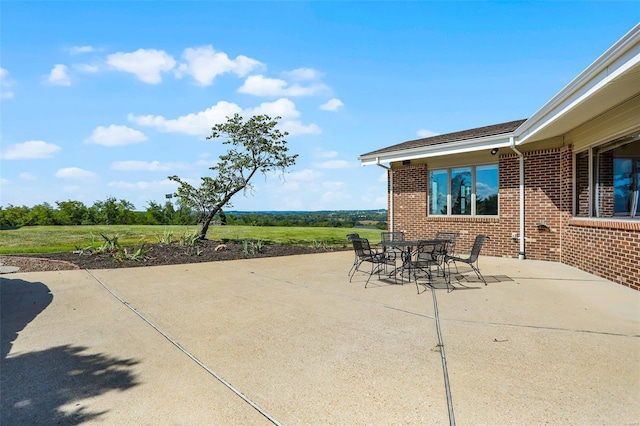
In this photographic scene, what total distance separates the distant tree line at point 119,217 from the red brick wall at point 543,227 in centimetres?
648

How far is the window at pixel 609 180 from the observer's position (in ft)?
21.2

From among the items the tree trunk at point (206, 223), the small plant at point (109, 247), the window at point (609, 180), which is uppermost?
the window at point (609, 180)

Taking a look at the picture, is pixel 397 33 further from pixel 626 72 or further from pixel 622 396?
pixel 622 396

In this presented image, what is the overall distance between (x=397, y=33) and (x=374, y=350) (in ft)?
34.8

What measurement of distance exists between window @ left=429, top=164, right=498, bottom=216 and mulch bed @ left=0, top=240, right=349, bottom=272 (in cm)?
404

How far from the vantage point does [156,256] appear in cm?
1034

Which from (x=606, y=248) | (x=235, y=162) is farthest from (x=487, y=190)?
(x=235, y=162)

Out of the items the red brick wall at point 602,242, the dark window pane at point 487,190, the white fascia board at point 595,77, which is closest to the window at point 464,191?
the dark window pane at point 487,190

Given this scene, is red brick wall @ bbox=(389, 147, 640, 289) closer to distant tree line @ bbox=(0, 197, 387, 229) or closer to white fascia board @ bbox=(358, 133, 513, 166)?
Result: white fascia board @ bbox=(358, 133, 513, 166)

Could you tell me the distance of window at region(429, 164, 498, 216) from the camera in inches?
419

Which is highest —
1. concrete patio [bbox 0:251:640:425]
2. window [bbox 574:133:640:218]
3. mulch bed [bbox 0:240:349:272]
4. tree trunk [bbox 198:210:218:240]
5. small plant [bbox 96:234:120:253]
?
window [bbox 574:133:640:218]

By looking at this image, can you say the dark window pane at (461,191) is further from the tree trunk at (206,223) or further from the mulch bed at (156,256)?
the tree trunk at (206,223)

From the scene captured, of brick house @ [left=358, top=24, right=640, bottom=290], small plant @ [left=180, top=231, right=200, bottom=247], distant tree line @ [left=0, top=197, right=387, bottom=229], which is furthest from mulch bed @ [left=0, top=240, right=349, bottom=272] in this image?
distant tree line @ [left=0, top=197, right=387, bottom=229]

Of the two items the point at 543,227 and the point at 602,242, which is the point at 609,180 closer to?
the point at 602,242
